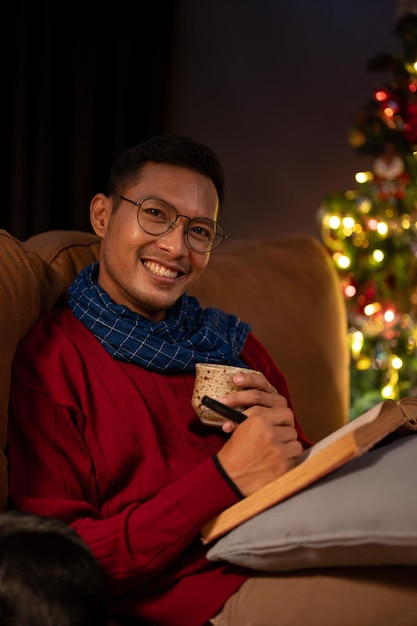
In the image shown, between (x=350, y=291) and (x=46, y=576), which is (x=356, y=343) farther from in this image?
(x=46, y=576)

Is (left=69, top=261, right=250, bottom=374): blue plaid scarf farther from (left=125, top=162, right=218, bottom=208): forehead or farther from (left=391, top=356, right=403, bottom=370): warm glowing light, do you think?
(left=391, top=356, right=403, bottom=370): warm glowing light

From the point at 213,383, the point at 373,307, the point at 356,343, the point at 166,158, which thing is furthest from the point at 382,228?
the point at 213,383

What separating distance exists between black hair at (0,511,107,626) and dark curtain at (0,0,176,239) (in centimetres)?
213

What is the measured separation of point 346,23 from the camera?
11.9 feet

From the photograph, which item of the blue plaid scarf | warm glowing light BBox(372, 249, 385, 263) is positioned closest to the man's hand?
the blue plaid scarf

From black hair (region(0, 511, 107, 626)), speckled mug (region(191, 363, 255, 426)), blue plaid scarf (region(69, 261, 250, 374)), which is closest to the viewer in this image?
black hair (region(0, 511, 107, 626))

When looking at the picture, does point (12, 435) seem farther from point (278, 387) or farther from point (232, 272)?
point (232, 272)

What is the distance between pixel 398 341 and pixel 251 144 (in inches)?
54.3

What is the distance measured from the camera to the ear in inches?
63.6

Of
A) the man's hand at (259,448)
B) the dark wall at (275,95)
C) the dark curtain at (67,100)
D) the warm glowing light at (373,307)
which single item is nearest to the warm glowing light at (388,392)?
the warm glowing light at (373,307)

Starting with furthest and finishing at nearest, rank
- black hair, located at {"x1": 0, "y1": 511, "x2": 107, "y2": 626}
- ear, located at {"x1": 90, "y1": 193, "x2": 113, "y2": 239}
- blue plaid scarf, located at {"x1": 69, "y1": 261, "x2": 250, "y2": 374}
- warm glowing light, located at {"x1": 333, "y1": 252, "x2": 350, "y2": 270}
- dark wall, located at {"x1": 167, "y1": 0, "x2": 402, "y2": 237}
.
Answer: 1. dark wall, located at {"x1": 167, "y1": 0, "x2": 402, "y2": 237}
2. warm glowing light, located at {"x1": 333, "y1": 252, "x2": 350, "y2": 270}
3. ear, located at {"x1": 90, "y1": 193, "x2": 113, "y2": 239}
4. blue plaid scarf, located at {"x1": 69, "y1": 261, "x2": 250, "y2": 374}
5. black hair, located at {"x1": 0, "y1": 511, "x2": 107, "y2": 626}

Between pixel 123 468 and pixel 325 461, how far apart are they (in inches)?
15.7

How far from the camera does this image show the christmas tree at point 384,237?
2.90 metres

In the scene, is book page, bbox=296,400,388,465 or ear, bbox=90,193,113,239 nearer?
book page, bbox=296,400,388,465
